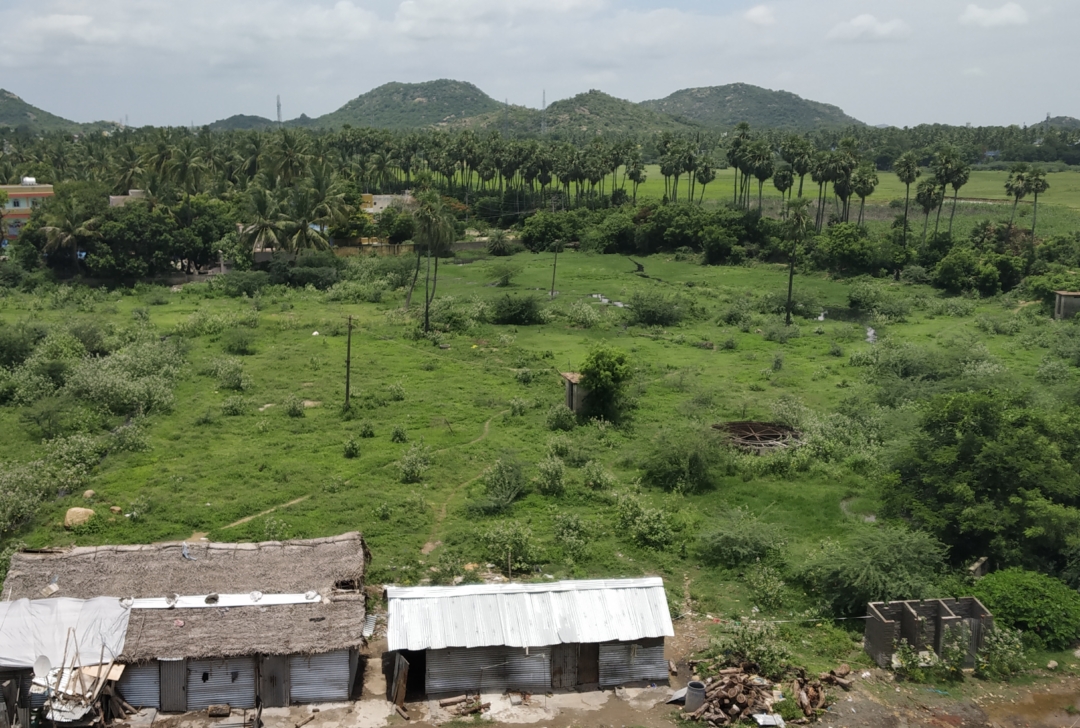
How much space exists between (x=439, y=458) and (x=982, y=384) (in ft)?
70.5

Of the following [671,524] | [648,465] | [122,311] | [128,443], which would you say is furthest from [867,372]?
[122,311]

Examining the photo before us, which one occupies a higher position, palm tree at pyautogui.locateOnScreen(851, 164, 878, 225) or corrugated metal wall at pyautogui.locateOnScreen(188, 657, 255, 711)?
palm tree at pyautogui.locateOnScreen(851, 164, 878, 225)

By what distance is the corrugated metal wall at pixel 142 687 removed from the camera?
1759 centimetres

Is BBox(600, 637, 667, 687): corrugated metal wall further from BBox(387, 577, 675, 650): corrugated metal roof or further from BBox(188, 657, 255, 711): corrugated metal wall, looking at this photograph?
BBox(188, 657, 255, 711): corrugated metal wall

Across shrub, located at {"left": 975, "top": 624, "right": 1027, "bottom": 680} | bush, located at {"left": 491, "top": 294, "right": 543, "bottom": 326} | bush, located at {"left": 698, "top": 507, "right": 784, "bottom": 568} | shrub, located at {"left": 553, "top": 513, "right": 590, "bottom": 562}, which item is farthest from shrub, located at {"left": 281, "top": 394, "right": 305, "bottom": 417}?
shrub, located at {"left": 975, "top": 624, "right": 1027, "bottom": 680}

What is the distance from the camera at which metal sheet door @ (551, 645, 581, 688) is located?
1889 centimetres

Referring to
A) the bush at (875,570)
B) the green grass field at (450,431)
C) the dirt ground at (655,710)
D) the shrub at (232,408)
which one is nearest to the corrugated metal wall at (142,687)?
the dirt ground at (655,710)

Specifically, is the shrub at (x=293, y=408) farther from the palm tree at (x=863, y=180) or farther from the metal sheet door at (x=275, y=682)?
the palm tree at (x=863, y=180)

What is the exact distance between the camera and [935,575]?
2208cm

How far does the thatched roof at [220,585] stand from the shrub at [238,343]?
25.3 m

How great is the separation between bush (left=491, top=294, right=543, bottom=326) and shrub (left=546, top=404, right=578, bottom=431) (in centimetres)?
1934

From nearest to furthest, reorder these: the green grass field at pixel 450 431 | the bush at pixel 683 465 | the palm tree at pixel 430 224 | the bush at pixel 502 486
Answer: the green grass field at pixel 450 431, the bush at pixel 502 486, the bush at pixel 683 465, the palm tree at pixel 430 224

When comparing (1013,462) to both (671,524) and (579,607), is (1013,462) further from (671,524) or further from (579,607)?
(579,607)

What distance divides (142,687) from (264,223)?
164 feet
